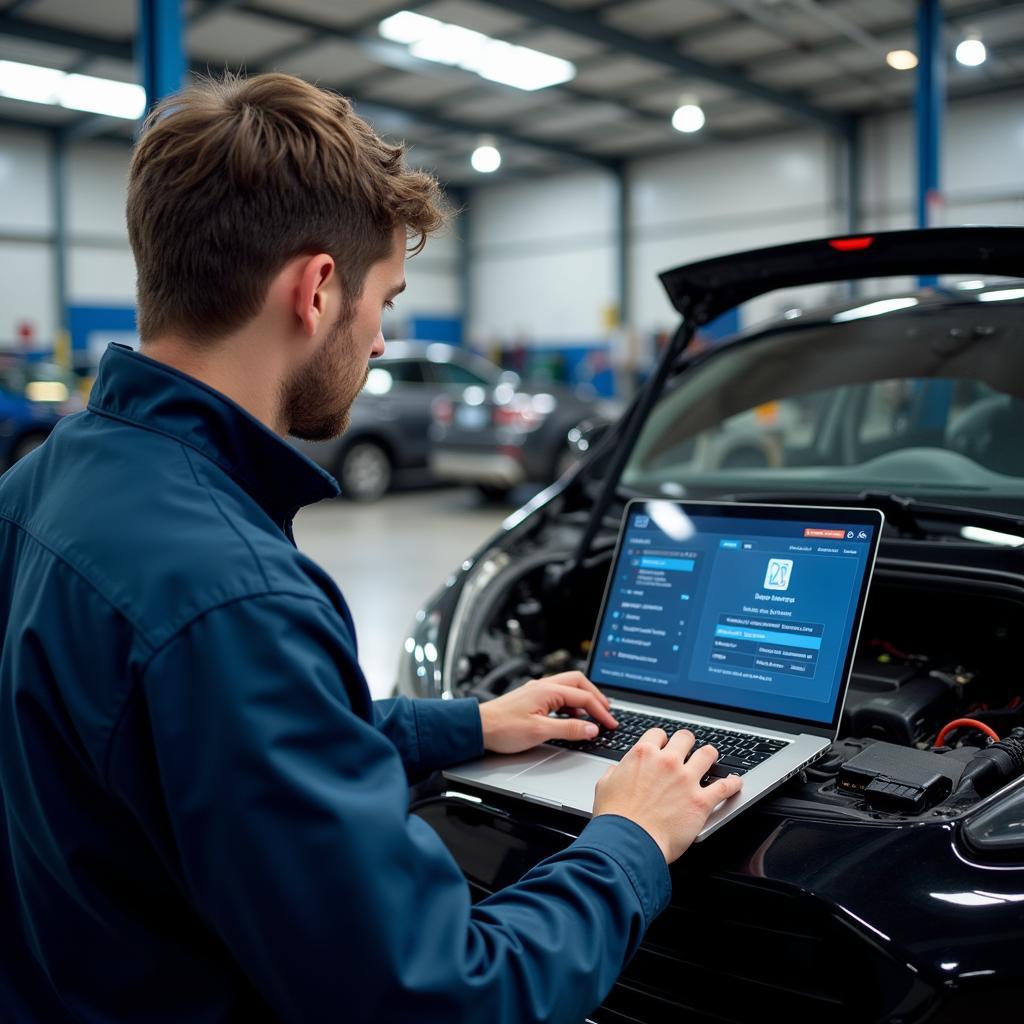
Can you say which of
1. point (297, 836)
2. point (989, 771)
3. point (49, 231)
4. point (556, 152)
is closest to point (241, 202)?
point (297, 836)

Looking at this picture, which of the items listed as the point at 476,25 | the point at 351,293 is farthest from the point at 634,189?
the point at 351,293

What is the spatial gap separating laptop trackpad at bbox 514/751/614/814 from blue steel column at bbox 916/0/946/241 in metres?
7.73

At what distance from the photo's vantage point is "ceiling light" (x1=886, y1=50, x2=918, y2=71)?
423 inches

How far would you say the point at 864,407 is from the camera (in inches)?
95.0

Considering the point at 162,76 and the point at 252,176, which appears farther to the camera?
the point at 162,76

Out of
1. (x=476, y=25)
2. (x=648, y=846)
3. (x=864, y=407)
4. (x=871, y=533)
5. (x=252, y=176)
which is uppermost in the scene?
→ (x=476, y=25)

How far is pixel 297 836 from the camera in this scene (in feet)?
2.59

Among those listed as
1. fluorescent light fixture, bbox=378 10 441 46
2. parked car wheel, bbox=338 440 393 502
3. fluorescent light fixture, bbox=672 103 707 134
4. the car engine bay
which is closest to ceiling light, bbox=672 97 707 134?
fluorescent light fixture, bbox=672 103 707 134

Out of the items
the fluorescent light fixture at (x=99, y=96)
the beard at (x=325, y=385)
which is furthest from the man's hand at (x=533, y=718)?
the fluorescent light fixture at (x=99, y=96)

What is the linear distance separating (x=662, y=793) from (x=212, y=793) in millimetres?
529

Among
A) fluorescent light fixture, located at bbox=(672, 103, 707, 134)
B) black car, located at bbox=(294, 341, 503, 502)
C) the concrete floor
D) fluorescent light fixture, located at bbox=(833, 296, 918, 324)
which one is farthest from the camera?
fluorescent light fixture, located at bbox=(672, 103, 707, 134)

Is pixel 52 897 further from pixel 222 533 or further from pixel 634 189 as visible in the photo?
pixel 634 189

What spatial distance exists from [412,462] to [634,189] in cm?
937

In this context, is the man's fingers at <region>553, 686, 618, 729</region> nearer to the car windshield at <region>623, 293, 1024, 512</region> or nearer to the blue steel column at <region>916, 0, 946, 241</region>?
the car windshield at <region>623, 293, 1024, 512</region>
